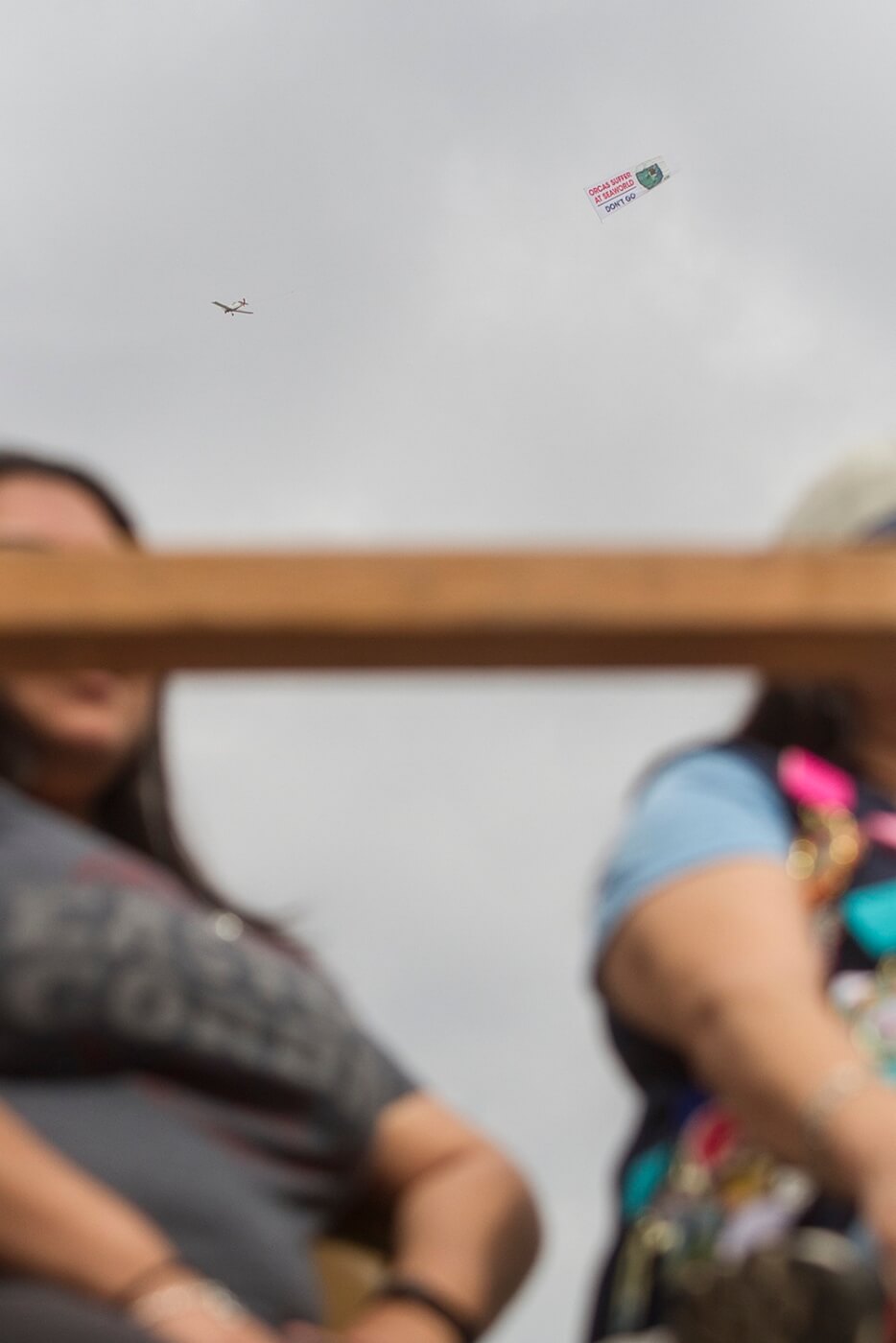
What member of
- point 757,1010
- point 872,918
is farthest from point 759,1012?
point 872,918

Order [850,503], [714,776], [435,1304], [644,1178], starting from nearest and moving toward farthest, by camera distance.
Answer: [435,1304], [644,1178], [714,776], [850,503]

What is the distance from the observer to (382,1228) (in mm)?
2215

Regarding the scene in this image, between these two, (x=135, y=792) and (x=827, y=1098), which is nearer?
(x=827, y=1098)

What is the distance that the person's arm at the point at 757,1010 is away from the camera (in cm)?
186

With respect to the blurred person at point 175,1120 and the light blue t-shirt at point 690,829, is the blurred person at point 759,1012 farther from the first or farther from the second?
the blurred person at point 175,1120

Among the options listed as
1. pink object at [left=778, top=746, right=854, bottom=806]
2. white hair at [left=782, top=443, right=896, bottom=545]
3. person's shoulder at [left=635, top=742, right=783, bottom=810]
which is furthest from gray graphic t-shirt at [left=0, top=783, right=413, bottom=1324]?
white hair at [left=782, top=443, right=896, bottom=545]

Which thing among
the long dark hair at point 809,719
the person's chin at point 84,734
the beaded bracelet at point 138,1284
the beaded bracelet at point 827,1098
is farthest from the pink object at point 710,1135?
the person's chin at point 84,734

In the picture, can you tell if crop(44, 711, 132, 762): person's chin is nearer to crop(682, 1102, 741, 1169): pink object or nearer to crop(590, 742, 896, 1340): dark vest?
crop(590, 742, 896, 1340): dark vest

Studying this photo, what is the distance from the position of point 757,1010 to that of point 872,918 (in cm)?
22

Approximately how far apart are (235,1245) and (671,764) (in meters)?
0.75

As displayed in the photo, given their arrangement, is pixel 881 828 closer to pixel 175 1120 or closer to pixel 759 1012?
pixel 759 1012

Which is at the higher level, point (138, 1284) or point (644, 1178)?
point (138, 1284)

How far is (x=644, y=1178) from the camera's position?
7.07 ft

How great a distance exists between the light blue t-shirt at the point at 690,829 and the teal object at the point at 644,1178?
0.21 meters
